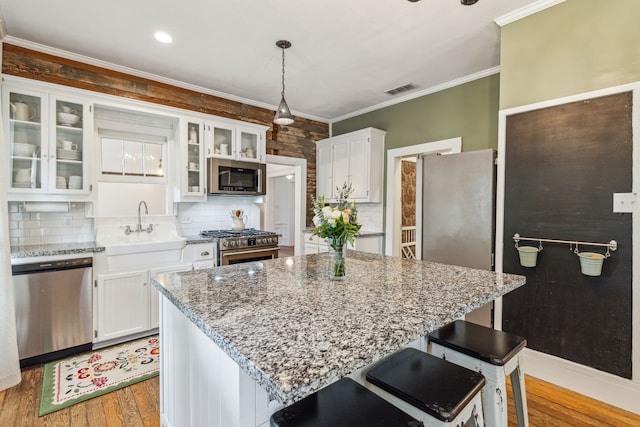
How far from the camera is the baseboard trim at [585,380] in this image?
1.95m

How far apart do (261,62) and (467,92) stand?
2240 millimetres

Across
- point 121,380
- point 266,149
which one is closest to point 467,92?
point 266,149

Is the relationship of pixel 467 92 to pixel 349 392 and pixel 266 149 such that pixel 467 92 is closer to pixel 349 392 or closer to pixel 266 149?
pixel 266 149

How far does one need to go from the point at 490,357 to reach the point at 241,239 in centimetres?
281

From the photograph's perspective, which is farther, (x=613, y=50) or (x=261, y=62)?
(x=261, y=62)

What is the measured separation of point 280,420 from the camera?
3.07ft

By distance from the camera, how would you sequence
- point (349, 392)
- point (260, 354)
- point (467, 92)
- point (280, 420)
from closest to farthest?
point (260, 354) → point (280, 420) → point (349, 392) → point (467, 92)

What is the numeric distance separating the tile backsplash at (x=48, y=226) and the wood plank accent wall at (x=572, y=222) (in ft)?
12.8

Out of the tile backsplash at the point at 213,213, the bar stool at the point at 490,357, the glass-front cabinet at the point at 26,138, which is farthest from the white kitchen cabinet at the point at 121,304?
the bar stool at the point at 490,357

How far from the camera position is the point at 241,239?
3.59 metres

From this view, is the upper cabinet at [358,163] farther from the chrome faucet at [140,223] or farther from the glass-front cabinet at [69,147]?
the glass-front cabinet at [69,147]

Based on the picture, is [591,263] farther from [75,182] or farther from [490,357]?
[75,182]

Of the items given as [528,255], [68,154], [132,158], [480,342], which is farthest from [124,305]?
[528,255]

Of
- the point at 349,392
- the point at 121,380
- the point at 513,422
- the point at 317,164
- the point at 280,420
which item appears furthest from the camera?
the point at 317,164
